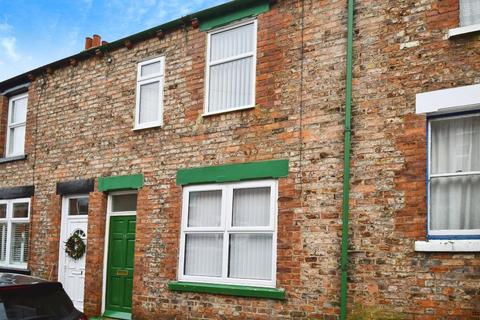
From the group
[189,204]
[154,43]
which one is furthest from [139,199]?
[154,43]

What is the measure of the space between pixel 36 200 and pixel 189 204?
16.9 feet

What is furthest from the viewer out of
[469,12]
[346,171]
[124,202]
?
[124,202]

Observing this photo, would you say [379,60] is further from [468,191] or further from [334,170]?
[468,191]

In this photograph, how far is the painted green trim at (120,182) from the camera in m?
11.2

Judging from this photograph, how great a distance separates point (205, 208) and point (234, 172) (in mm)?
1030

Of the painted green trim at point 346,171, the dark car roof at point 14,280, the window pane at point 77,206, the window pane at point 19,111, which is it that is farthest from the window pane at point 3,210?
the painted green trim at point 346,171

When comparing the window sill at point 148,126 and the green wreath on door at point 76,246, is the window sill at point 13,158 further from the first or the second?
the window sill at point 148,126

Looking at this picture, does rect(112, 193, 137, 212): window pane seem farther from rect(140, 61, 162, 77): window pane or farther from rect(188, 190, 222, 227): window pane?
rect(140, 61, 162, 77): window pane

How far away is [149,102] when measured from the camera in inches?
458

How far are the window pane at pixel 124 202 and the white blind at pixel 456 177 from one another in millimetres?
6378

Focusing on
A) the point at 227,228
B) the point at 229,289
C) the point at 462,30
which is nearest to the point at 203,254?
the point at 227,228

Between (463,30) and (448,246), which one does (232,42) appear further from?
(448,246)

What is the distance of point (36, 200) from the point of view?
44.5 feet

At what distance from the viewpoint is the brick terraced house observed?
763cm
